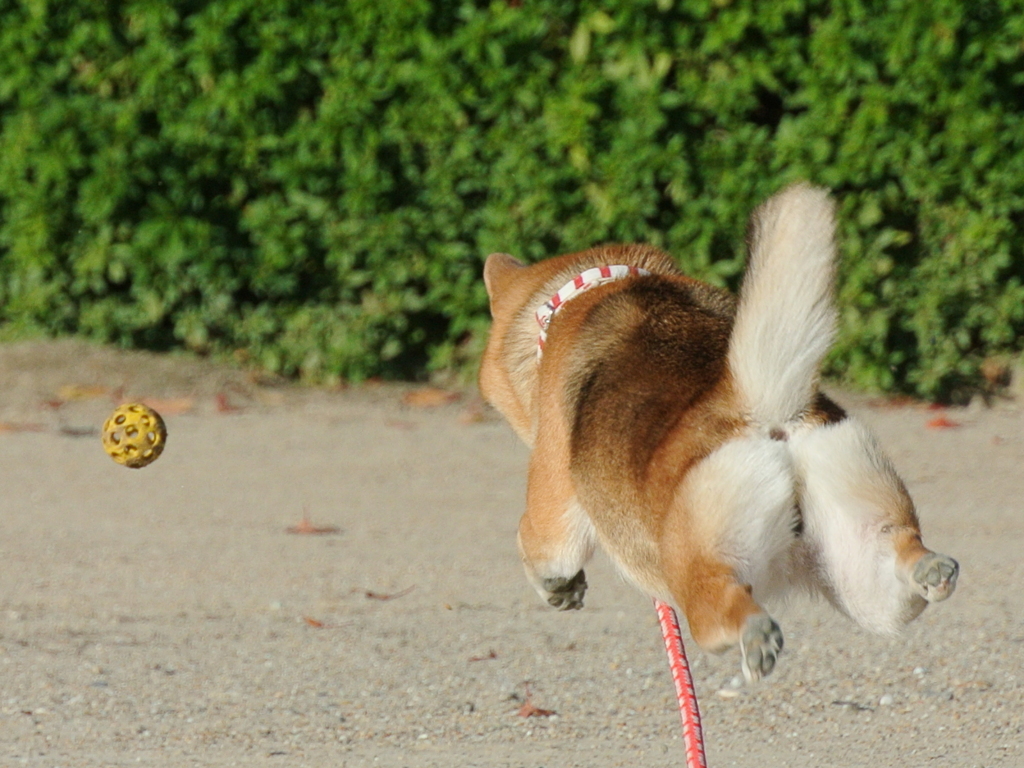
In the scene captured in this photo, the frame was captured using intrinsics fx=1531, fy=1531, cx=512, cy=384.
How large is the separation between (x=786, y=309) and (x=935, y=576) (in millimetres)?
635

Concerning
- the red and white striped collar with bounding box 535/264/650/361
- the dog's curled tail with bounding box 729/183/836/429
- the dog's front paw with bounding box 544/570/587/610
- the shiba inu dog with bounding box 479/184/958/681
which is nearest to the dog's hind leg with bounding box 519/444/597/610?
the dog's front paw with bounding box 544/570/587/610

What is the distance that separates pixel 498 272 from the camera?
5.45 m

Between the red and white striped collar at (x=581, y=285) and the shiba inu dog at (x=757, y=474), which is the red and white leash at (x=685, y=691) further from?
the red and white striped collar at (x=581, y=285)

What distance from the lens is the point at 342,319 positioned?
30.3 ft

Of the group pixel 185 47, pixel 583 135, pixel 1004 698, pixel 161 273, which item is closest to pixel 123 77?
pixel 185 47

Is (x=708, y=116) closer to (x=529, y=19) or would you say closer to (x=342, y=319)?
(x=529, y=19)

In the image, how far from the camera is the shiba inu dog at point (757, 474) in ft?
10.7

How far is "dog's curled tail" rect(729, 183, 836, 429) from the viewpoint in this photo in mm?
3268

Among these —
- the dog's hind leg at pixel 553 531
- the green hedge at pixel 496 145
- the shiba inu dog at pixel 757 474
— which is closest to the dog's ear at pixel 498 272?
the dog's hind leg at pixel 553 531

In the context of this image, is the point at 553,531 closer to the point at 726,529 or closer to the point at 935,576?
the point at 726,529

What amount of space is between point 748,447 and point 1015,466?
5164 mm

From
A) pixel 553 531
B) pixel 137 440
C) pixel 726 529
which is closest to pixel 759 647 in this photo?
pixel 726 529

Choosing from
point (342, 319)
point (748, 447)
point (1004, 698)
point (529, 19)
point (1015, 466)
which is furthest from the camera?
point (342, 319)

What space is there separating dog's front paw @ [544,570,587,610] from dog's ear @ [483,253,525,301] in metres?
1.32
